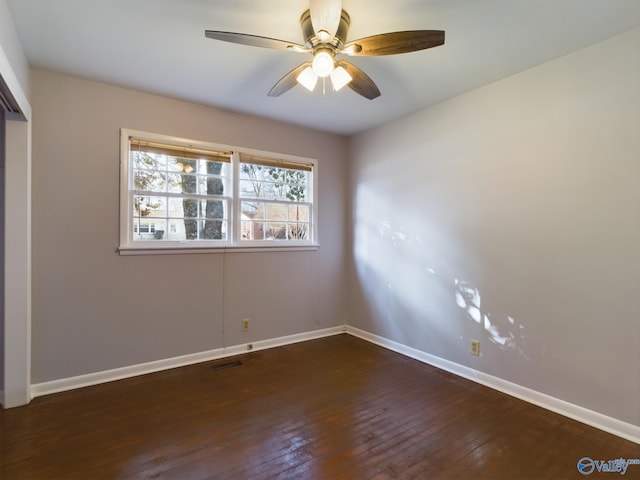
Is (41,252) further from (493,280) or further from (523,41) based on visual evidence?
(523,41)

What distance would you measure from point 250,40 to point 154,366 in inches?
115

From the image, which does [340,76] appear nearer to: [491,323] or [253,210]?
[253,210]

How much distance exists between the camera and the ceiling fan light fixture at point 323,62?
6.00 feet

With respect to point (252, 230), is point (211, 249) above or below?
below

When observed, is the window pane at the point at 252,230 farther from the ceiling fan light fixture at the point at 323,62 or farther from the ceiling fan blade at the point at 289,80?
the ceiling fan light fixture at the point at 323,62

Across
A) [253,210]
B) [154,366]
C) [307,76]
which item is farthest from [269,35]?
[154,366]

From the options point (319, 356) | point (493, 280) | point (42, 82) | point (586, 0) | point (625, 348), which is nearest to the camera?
point (586, 0)

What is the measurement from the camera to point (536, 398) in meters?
2.50

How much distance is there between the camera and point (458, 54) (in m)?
2.36

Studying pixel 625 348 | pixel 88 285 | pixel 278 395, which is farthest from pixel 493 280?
pixel 88 285

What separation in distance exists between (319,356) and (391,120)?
2780 mm

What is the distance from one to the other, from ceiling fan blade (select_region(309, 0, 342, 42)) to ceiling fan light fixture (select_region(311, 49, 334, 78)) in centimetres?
11

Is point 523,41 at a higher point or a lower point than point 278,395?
higher

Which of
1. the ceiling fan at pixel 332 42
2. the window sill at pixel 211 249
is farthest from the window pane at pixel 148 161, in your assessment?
the ceiling fan at pixel 332 42
